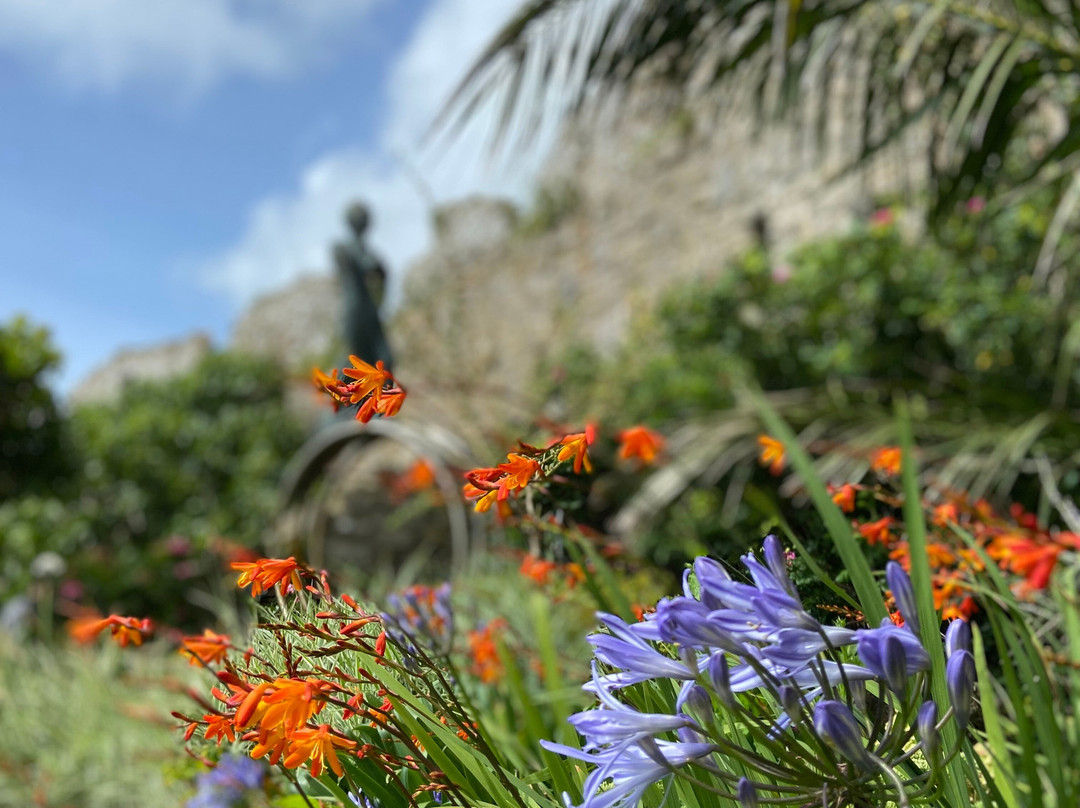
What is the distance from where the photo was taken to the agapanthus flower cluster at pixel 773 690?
47 centimetres

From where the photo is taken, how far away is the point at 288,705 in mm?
583

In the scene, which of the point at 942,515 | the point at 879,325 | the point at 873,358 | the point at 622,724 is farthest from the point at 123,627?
the point at 879,325

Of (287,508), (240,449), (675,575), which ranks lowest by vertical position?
(675,575)

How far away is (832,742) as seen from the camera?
47cm

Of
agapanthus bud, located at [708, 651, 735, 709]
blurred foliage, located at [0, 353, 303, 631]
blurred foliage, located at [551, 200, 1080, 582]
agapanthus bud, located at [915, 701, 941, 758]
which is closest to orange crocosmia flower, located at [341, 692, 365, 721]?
agapanthus bud, located at [708, 651, 735, 709]

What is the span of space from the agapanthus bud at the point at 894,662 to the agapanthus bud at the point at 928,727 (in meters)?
0.02

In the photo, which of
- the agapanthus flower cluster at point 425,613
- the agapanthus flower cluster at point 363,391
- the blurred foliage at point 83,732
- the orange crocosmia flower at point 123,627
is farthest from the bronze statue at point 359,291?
the agapanthus flower cluster at point 363,391

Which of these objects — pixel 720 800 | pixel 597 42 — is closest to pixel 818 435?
pixel 597 42

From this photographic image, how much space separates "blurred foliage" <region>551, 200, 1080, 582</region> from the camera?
9.72ft

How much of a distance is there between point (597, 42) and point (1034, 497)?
6.56 ft

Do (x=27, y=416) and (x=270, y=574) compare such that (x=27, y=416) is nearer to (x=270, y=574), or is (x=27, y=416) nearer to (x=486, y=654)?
(x=486, y=654)

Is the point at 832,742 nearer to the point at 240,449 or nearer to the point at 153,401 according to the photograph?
the point at 240,449

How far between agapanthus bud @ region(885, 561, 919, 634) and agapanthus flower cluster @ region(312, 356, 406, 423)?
379 mm

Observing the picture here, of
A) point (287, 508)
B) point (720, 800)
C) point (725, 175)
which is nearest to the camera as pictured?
point (720, 800)
